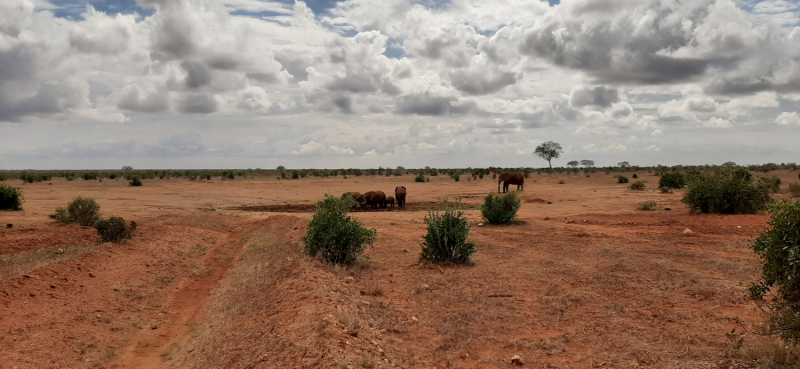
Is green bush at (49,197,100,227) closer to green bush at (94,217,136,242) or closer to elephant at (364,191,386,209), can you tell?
green bush at (94,217,136,242)

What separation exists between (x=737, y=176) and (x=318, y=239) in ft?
57.1

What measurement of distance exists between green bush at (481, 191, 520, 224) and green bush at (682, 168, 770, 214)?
7401mm

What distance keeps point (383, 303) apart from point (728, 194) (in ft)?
54.7

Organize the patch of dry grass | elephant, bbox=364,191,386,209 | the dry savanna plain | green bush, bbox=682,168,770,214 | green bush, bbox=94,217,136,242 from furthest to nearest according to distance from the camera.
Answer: elephant, bbox=364,191,386,209, green bush, bbox=682,168,770,214, green bush, bbox=94,217,136,242, the patch of dry grass, the dry savanna plain

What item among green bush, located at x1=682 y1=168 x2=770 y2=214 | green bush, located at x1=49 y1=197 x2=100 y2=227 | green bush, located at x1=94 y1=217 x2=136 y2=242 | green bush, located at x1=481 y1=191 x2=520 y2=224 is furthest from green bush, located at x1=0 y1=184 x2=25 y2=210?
green bush, located at x1=682 y1=168 x2=770 y2=214

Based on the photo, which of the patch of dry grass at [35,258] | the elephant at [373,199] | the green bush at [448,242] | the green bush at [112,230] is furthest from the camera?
the elephant at [373,199]

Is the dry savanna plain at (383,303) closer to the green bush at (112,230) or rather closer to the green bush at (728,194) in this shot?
the green bush at (112,230)

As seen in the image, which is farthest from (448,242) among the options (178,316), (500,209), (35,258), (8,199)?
(8,199)

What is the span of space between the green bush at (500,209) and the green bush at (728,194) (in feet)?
24.3

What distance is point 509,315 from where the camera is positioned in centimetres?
736

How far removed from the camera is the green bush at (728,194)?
1812 centimetres

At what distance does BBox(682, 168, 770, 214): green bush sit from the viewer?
1812 centimetres

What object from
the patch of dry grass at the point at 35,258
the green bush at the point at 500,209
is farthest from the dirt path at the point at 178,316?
the green bush at the point at 500,209

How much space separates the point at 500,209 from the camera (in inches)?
718
